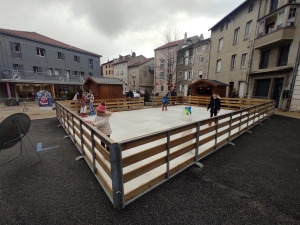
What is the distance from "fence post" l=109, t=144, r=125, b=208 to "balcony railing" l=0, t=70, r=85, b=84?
80.1ft

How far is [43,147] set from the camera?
487cm

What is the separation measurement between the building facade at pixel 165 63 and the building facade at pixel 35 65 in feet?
51.9

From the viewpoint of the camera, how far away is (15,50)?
19.9m

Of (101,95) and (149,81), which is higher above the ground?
(149,81)

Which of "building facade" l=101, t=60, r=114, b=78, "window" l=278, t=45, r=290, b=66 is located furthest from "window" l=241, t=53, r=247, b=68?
"building facade" l=101, t=60, r=114, b=78

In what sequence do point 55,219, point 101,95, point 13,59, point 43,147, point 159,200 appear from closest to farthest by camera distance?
1. point 55,219
2. point 159,200
3. point 43,147
4. point 101,95
5. point 13,59

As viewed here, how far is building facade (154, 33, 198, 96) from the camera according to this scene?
30142mm

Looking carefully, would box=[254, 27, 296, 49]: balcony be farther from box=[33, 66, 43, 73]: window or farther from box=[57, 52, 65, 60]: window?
box=[33, 66, 43, 73]: window

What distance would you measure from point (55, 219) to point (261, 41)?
64.5 ft

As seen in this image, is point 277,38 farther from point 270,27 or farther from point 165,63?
point 165,63

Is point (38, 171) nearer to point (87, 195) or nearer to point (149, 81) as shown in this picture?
point (87, 195)

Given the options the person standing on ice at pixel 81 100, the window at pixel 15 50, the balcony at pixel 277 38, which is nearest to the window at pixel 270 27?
the balcony at pixel 277 38

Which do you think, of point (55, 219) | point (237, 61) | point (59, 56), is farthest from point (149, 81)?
point (55, 219)

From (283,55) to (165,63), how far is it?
23052mm
